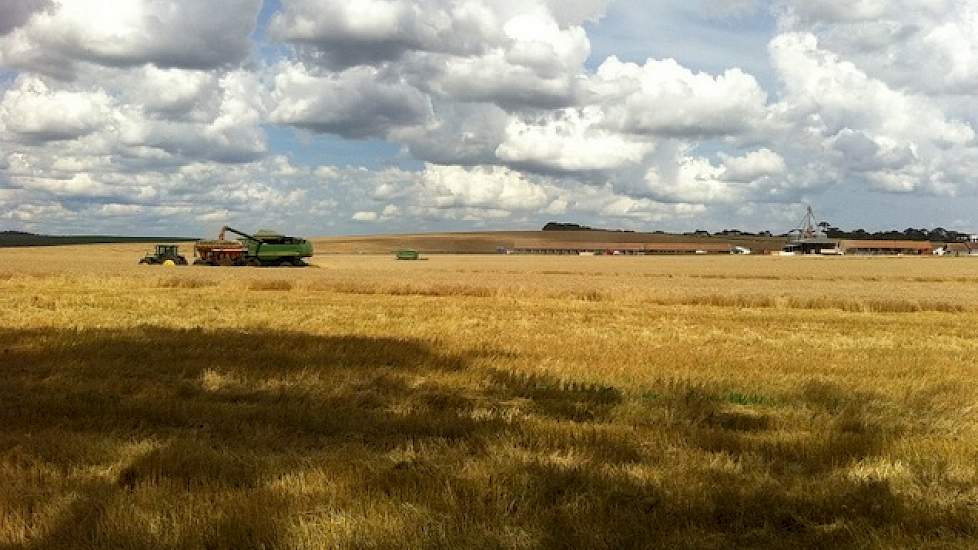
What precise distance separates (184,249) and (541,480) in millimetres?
143698

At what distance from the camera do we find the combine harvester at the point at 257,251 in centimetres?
7519

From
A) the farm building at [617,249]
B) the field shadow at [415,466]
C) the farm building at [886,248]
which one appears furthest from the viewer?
the farm building at [886,248]

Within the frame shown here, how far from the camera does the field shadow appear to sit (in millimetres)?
5152

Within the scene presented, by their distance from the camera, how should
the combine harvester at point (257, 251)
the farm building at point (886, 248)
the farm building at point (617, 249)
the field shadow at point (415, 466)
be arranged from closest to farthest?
the field shadow at point (415, 466)
the combine harvester at point (257, 251)
the farm building at point (617, 249)
the farm building at point (886, 248)

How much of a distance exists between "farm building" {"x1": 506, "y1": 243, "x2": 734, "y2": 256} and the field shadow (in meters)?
164

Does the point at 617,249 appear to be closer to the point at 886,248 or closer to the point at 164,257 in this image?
the point at 886,248

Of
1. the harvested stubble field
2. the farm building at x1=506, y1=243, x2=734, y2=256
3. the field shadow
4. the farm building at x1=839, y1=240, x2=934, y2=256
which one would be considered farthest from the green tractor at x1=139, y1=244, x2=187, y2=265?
the farm building at x1=839, y1=240, x2=934, y2=256

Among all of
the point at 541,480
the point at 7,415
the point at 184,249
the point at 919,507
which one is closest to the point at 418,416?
the point at 541,480

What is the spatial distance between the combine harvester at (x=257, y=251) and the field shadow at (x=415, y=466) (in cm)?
6551

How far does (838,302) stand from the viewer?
3397cm

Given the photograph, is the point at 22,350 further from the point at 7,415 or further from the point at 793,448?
the point at 793,448

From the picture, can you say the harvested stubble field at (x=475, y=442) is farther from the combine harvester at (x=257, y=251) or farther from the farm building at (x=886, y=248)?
the farm building at (x=886, y=248)

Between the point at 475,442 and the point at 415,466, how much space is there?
40.4 inches

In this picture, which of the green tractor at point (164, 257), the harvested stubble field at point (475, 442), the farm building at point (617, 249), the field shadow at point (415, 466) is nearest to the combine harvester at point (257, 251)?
the green tractor at point (164, 257)
